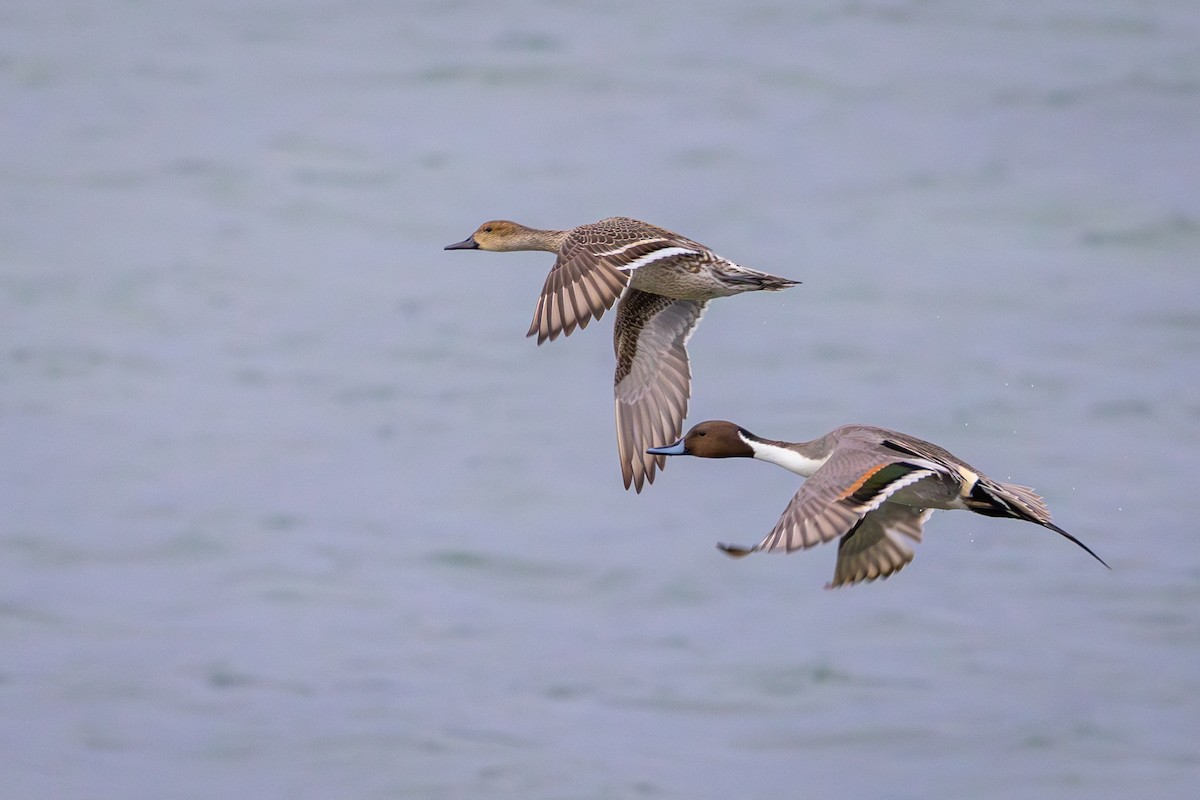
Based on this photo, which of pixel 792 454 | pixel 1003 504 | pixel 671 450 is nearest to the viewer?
pixel 1003 504

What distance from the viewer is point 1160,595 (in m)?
19.6

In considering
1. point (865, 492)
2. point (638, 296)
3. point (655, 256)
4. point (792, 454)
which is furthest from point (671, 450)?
point (865, 492)

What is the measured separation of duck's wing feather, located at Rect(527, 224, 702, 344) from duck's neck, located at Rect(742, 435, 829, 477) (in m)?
0.93

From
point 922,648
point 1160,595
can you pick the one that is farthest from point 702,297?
point 1160,595

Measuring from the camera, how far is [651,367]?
9969 millimetres

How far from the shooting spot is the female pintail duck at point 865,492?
7.54 meters

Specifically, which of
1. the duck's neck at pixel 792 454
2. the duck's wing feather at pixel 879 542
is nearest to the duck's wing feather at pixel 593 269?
the duck's neck at pixel 792 454

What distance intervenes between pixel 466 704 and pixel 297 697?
4.79 ft

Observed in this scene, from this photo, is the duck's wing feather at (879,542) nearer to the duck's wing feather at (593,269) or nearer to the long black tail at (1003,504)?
the long black tail at (1003,504)

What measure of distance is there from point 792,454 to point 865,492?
112cm

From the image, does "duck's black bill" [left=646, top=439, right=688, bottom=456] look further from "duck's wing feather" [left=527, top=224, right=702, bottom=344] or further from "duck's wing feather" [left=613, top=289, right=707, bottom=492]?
"duck's wing feather" [left=527, top=224, right=702, bottom=344]

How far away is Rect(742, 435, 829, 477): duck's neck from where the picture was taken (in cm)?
871

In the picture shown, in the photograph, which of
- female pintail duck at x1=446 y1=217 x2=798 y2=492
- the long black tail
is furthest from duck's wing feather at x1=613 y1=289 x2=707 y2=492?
the long black tail

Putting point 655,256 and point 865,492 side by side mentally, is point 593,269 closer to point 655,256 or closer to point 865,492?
point 655,256
